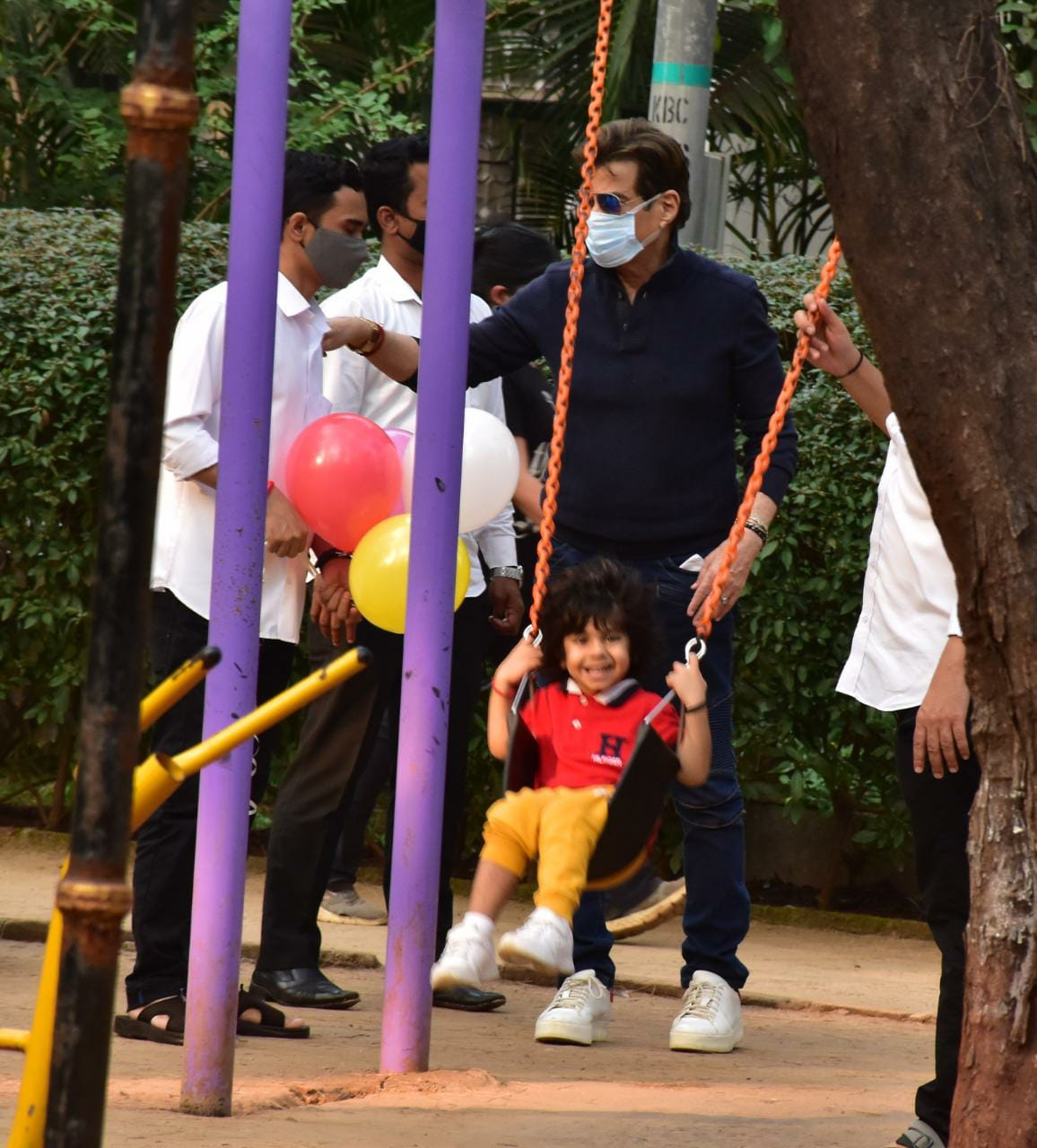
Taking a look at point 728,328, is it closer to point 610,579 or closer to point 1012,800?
point 610,579

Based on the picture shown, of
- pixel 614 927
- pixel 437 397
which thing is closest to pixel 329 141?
pixel 614 927

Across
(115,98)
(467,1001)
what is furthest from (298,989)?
(115,98)

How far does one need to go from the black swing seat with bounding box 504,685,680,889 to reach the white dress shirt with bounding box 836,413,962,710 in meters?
0.39

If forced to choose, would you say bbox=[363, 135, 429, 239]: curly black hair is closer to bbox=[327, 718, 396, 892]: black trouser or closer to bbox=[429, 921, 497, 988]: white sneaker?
bbox=[327, 718, 396, 892]: black trouser

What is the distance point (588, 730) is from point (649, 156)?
1.42 meters

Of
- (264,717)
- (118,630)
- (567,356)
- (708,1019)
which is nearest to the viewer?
(118,630)

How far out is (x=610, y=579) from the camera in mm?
4355

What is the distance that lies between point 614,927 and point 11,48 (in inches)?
242

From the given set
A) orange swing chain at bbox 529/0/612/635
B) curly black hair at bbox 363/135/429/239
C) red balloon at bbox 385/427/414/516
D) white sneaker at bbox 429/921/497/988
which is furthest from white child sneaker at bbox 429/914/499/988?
curly black hair at bbox 363/135/429/239

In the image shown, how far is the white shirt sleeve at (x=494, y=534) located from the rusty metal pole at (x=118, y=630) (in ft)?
11.4

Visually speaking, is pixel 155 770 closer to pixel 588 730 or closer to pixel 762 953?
pixel 588 730

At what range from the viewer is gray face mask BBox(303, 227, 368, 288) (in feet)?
16.2

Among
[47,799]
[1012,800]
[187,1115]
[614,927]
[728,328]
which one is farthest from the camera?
[47,799]

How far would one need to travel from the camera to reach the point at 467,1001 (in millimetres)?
5316
